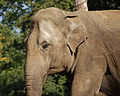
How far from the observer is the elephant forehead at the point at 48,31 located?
4332mm

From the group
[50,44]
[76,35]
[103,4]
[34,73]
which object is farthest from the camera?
[103,4]

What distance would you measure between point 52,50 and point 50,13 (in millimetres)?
619

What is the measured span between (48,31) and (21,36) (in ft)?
30.2

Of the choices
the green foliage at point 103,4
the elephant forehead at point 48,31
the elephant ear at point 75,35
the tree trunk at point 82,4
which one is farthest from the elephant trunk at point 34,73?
the green foliage at point 103,4

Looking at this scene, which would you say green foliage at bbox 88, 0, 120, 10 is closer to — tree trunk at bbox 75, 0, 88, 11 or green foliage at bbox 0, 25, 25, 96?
tree trunk at bbox 75, 0, 88, 11

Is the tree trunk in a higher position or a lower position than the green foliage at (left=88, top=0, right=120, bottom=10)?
higher

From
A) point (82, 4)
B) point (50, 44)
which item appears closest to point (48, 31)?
point (50, 44)

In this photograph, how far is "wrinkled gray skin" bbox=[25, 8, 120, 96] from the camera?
4332mm

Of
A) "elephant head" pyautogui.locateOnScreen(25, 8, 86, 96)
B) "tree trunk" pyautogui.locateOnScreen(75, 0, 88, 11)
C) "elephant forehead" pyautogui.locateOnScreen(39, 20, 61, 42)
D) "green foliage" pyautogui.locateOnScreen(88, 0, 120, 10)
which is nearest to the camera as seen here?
"elephant head" pyautogui.locateOnScreen(25, 8, 86, 96)

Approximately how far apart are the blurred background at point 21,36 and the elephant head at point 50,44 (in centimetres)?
490

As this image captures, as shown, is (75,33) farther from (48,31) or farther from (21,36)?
(21,36)

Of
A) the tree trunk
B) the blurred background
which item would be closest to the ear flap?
the tree trunk

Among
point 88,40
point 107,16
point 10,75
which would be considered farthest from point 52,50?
point 10,75

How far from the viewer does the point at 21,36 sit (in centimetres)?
1344
